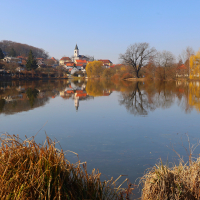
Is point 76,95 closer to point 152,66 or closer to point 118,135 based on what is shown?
point 118,135

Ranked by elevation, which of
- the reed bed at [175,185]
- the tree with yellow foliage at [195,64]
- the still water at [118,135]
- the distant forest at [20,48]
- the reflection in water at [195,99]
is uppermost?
the distant forest at [20,48]

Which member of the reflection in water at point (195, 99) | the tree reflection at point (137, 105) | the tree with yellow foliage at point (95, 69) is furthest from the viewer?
the tree with yellow foliage at point (95, 69)

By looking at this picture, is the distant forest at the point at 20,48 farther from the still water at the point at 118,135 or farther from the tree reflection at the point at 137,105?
the still water at the point at 118,135

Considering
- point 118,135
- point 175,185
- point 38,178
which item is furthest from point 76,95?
point 38,178

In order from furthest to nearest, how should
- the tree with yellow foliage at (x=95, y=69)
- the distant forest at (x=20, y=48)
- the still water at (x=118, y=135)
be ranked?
the distant forest at (x=20, y=48)
the tree with yellow foliage at (x=95, y=69)
the still water at (x=118, y=135)

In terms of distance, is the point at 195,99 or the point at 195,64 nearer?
the point at 195,99

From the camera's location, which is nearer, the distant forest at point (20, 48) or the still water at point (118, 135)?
the still water at point (118, 135)

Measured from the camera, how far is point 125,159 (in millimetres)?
5160

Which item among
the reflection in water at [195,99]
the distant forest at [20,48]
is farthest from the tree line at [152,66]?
the distant forest at [20,48]

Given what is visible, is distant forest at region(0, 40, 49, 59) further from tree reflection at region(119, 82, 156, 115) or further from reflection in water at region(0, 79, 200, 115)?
tree reflection at region(119, 82, 156, 115)

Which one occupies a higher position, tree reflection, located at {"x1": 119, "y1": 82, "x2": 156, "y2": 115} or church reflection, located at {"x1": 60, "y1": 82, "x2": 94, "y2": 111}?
church reflection, located at {"x1": 60, "y1": 82, "x2": 94, "y2": 111}

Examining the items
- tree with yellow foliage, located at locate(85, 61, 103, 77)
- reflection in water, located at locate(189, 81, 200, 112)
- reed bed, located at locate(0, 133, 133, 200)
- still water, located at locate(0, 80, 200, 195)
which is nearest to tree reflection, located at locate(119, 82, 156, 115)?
still water, located at locate(0, 80, 200, 195)

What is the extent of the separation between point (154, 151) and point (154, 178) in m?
2.69

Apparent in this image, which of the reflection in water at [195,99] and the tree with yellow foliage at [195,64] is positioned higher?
the tree with yellow foliage at [195,64]
